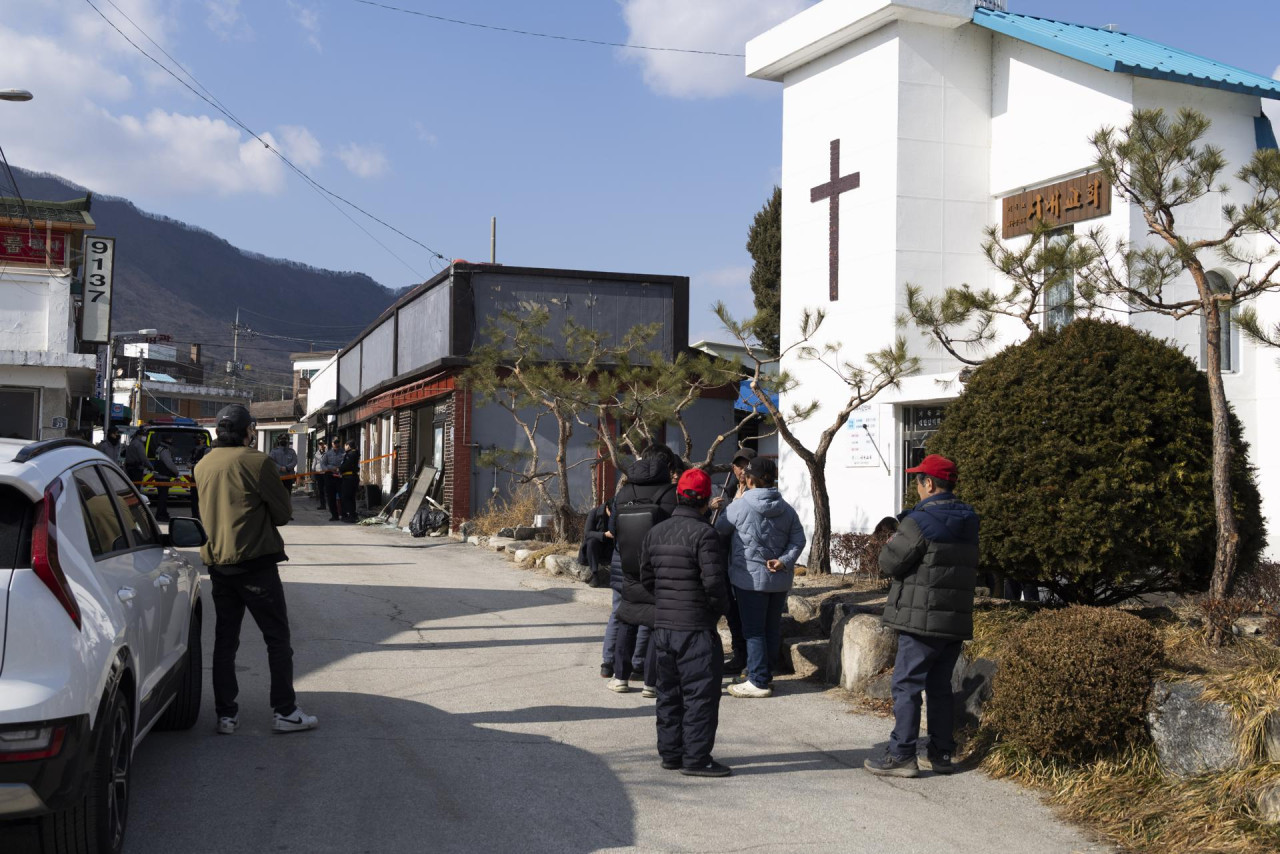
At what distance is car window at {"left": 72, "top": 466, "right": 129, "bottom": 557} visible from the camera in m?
4.75

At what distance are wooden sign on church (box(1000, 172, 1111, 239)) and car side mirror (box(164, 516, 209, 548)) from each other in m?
10.7

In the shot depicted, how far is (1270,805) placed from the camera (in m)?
5.02

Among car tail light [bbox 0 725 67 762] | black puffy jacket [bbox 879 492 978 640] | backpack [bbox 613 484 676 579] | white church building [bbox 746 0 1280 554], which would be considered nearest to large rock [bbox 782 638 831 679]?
backpack [bbox 613 484 676 579]

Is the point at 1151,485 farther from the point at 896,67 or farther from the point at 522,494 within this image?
the point at 522,494

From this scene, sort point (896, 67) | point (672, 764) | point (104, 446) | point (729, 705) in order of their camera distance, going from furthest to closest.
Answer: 1. point (104, 446)
2. point (896, 67)
3. point (729, 705)
4. point (672, 764)

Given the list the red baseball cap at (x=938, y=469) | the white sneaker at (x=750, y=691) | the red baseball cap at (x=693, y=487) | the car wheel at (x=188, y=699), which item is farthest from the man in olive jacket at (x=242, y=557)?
the red baseball cap at (x=938, y=469)

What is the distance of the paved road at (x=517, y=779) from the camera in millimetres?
5164

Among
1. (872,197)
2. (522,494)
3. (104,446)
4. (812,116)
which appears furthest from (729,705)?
(104,446)

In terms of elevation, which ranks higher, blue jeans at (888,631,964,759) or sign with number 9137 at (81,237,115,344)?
sign with number 9137 at (81,237,115,344)

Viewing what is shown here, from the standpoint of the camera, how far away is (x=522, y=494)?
21.0 metres

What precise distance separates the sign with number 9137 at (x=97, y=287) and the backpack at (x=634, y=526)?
23635 millimetres

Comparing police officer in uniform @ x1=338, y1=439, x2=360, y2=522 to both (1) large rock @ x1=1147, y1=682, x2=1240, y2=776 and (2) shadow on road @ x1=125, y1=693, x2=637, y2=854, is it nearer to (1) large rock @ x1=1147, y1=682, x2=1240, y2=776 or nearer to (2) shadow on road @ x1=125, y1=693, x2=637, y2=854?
(2) shadow on road @ x1=125, y1=693, x2=637, y2=854

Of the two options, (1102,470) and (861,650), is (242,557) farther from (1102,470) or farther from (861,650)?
(1102,470)

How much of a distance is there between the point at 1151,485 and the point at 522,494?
14631mm
